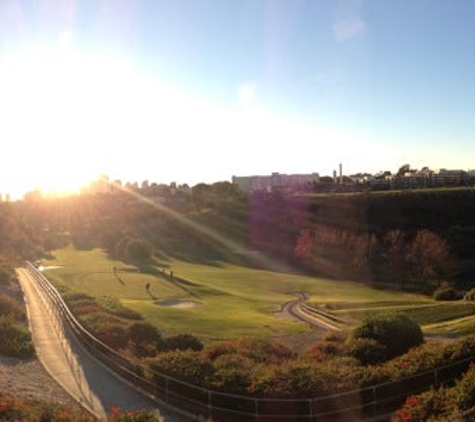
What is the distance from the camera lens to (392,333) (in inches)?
892

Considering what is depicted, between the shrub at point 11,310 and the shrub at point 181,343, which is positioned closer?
the shrub at point 181,343

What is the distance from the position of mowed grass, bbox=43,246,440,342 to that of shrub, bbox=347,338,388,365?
11.1m

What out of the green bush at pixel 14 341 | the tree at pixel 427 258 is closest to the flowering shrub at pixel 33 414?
the green bush at pixel 14 341

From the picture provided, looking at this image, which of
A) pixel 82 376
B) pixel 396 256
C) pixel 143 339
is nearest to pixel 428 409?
pixel 82 376

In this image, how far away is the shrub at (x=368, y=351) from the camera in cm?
2122

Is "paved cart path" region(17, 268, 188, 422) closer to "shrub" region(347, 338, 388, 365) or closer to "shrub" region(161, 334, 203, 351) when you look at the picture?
"shrub" region(161, 334, 203, 351)

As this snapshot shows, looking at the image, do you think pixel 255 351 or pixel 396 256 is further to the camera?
pixel 396 256

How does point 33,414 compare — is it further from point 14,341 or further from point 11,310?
point 11,310

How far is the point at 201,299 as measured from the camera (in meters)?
50.3

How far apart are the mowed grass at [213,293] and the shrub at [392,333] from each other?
34.3ft

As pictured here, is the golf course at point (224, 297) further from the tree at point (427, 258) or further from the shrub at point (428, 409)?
the shrub at point (428, 409)

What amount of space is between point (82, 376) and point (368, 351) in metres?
10.7

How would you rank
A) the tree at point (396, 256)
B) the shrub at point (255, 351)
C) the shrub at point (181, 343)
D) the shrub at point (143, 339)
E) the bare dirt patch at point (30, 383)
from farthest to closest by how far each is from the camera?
the tree at point (396, 256)
the shrub at point (143, 339)
the shrub at point (181, 343)
the shrub at point (255, 351)
the bare dirt patch at point (30, 383)

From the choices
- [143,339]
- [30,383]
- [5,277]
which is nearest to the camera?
[30,383]
